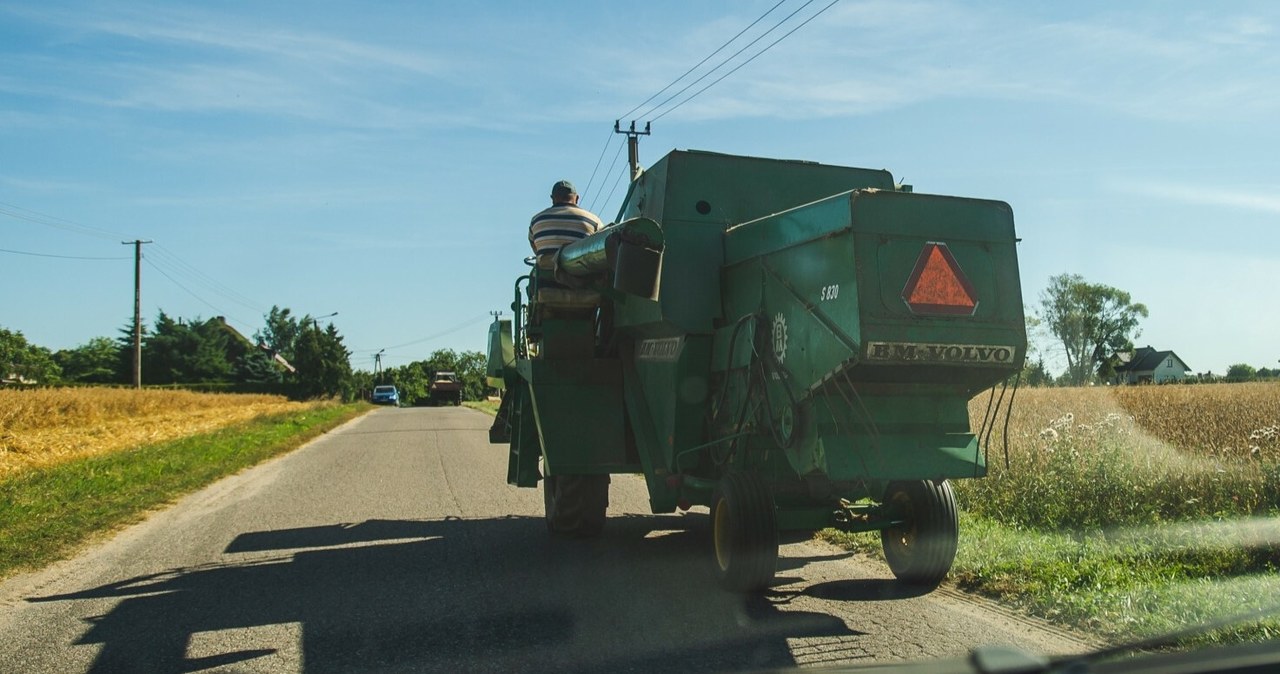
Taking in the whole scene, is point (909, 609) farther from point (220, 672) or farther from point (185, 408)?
point (185, 408)

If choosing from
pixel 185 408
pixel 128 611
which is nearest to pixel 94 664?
pixel 128 611

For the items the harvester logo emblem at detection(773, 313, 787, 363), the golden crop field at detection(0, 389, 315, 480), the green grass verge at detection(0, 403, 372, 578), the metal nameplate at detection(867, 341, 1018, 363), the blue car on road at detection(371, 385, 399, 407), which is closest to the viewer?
the metal nameplate at detection(867, 341, 1018, 363)

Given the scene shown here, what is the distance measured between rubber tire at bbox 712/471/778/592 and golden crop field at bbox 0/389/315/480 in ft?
47.0

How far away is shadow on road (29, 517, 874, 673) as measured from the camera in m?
4.65

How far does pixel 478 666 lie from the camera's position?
4.50 meters

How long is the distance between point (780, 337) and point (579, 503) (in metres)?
2.90

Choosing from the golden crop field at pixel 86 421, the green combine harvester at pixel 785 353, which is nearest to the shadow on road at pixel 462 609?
the green combine harvester at pixel 785 353

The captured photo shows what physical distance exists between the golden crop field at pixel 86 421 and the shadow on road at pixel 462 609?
11197 millimetres

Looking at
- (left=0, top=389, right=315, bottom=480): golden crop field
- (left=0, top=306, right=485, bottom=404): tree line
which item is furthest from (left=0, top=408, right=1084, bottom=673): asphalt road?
(left=0, top=306, right=485, bottom=404): tree line

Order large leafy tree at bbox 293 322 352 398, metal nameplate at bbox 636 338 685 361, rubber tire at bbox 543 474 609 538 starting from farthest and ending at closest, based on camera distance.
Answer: large leafy tree at bbox 293 322 352 398
rubber tire at bbox 543 474 609 538
metal nameplate at bbox 636 338 685 361

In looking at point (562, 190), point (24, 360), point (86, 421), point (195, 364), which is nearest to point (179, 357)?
point (195, 364)

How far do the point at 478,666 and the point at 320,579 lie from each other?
2550mm

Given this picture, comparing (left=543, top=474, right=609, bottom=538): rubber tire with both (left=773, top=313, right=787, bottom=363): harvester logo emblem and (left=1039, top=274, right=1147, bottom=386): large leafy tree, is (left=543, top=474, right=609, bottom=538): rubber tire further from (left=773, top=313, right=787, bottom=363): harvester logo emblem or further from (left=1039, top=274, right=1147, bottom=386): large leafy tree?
(left=1039, top=274, right=1147, bottom=386): large leafy tree

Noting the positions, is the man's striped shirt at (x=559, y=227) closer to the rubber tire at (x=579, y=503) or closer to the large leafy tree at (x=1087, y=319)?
the rubber tire at (x=579, y=503)
